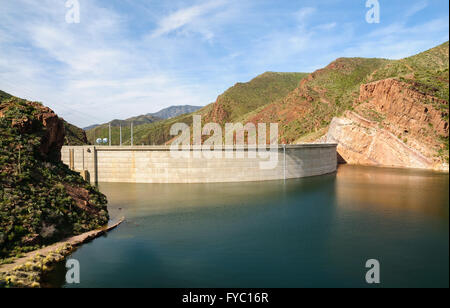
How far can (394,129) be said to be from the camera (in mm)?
46500

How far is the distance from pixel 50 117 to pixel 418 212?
23.3 metres

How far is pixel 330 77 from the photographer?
8231cm

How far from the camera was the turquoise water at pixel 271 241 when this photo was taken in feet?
38.0

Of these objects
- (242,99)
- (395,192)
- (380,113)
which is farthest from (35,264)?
(242,99)

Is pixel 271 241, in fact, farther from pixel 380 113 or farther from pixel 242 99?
pixel 242 99

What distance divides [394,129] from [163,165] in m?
33.9

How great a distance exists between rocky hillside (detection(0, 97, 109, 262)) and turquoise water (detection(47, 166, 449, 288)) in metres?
1.80

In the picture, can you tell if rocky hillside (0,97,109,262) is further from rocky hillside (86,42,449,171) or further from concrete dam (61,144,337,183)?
rocky hillside (86,42,449,171)

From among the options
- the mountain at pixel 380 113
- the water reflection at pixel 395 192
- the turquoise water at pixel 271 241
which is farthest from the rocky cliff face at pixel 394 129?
the turquoise water at pixel 271 241

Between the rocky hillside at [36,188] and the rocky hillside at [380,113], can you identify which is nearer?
the rocky hillside at [36,188]

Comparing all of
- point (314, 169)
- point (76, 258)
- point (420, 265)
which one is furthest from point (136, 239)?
point (314, 169)

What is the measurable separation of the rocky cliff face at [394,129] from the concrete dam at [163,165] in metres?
20.9

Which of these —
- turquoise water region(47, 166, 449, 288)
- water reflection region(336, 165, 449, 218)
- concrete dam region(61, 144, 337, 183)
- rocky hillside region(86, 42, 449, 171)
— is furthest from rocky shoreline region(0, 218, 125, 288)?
rocky hillside region(86, 42, 449, 171)

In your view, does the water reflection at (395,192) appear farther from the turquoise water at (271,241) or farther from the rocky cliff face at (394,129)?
the rocky cliff face at (394,129)
